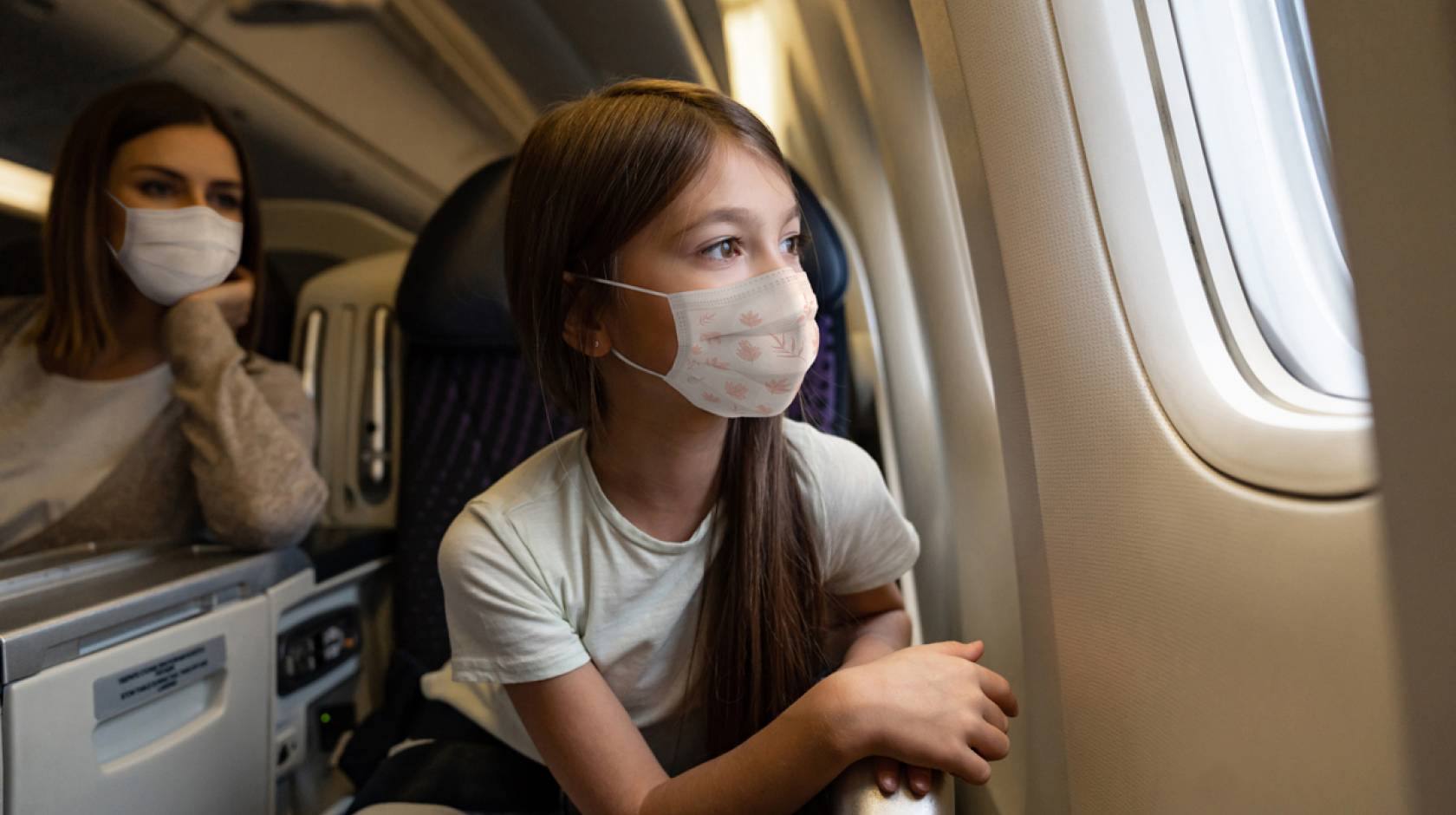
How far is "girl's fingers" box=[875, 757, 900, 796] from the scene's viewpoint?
681 mm

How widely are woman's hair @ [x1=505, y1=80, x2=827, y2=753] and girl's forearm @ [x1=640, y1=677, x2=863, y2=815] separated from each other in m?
0.13

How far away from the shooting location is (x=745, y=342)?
78 cm

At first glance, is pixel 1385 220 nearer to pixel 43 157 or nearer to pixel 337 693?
pixel 43 157

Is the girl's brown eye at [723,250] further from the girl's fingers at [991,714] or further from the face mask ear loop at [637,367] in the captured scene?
the girl's fingers at [991,714]

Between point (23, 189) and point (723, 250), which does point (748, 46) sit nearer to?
point (723, 250)

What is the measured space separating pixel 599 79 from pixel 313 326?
847mm

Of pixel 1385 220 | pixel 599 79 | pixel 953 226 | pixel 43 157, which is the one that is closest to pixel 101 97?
pixel 43 157

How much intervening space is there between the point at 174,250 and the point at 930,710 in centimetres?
110

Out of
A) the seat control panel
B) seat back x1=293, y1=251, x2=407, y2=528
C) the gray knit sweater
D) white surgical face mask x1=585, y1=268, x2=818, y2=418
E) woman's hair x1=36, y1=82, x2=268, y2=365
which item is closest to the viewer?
white surgical face mask x1=585, y1=268, x2=818, y2=418

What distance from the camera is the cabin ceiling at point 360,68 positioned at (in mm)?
1041

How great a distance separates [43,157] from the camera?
1.03 meters

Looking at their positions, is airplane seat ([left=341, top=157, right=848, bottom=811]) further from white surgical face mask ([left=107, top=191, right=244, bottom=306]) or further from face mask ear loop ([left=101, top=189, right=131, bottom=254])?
face mask ear loop ([left=101, top=189, right=131, bottom=254])

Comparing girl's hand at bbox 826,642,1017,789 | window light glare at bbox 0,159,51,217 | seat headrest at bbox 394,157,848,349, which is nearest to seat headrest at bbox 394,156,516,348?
seat headrest at bbox 394,157,848,349

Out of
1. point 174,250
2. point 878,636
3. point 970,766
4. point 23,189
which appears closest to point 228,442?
point 174,250
